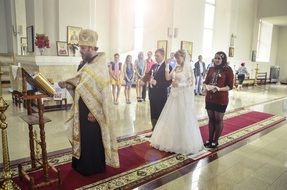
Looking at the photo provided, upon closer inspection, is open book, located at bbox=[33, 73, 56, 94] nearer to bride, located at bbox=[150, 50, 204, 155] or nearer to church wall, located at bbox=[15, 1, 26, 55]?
bride, located at bbox=[150, 50, 204, 155]

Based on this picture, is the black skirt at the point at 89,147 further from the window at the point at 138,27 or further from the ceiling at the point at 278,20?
the ceiling at the point at 278,20

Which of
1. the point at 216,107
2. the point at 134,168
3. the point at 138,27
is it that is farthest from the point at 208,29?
the point at 134,168

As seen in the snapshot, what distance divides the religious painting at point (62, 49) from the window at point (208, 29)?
8.48 m

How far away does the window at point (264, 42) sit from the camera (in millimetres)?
17875

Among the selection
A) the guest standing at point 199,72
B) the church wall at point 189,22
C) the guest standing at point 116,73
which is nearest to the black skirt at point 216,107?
the guest standing at point 116,73

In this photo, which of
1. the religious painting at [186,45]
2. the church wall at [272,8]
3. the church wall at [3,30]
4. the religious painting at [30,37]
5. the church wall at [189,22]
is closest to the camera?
the religious painting at [30,37]

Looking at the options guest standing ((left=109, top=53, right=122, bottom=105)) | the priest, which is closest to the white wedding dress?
the priest

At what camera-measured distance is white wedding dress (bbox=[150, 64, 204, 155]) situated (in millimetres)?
3914

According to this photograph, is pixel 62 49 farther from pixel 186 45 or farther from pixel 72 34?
pixel 186 45

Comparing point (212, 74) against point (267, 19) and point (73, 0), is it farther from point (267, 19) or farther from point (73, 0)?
point (267, 19)

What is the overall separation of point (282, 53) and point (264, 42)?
2.00m

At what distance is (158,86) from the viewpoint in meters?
4.38

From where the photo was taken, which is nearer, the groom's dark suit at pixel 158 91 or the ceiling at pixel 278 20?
the groom's dark suit at pixel 158 91

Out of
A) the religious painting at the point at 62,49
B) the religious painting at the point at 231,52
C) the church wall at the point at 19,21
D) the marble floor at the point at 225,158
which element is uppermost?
the church wall at the point at 19,21
